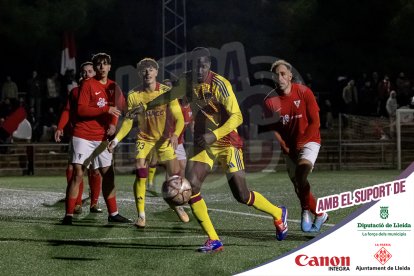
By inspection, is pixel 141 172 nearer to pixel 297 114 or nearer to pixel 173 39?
pixel 297 114

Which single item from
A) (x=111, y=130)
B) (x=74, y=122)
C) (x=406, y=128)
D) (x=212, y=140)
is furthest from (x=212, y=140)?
(x=406, y=128)

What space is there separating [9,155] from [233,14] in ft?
47.2

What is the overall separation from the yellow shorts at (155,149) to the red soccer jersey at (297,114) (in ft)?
6.55

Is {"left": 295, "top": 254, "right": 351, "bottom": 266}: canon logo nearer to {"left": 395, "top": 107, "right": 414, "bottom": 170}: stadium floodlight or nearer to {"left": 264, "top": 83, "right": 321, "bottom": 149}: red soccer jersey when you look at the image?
{"left": 264, "top": 83, "right": 321, "bottom": 149}: red soccer jersey

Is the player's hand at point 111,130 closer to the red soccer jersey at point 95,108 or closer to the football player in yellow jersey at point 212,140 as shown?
the red soccer jersey at point 95,108

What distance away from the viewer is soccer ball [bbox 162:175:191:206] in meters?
11.2

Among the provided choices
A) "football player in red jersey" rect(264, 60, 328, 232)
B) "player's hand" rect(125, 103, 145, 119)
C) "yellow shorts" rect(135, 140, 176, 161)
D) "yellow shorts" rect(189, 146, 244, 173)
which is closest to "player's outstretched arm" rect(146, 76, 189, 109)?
"player's hand" rect(125, 103, 145, 119)

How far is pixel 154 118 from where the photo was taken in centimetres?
1456

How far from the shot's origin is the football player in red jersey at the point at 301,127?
12883 millimetres

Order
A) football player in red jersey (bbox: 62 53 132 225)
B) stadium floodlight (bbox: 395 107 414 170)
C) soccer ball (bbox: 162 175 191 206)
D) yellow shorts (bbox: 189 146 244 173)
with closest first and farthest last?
soccer ball (bbox: 162 175 191 206), yellow shorts (bbox: 189 146 244 173), football player in red jersey (bbox: 62 53 132 225), stadium floodlight (bbox: 395 107 414 170)

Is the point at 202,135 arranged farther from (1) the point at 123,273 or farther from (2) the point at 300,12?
(2) the point at 300,12

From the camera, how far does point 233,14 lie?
1718 inches

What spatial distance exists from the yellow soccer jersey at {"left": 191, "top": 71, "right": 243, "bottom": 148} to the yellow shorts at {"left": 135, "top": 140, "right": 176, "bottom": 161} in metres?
2.59

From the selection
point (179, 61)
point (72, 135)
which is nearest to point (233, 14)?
point (179, 61)
